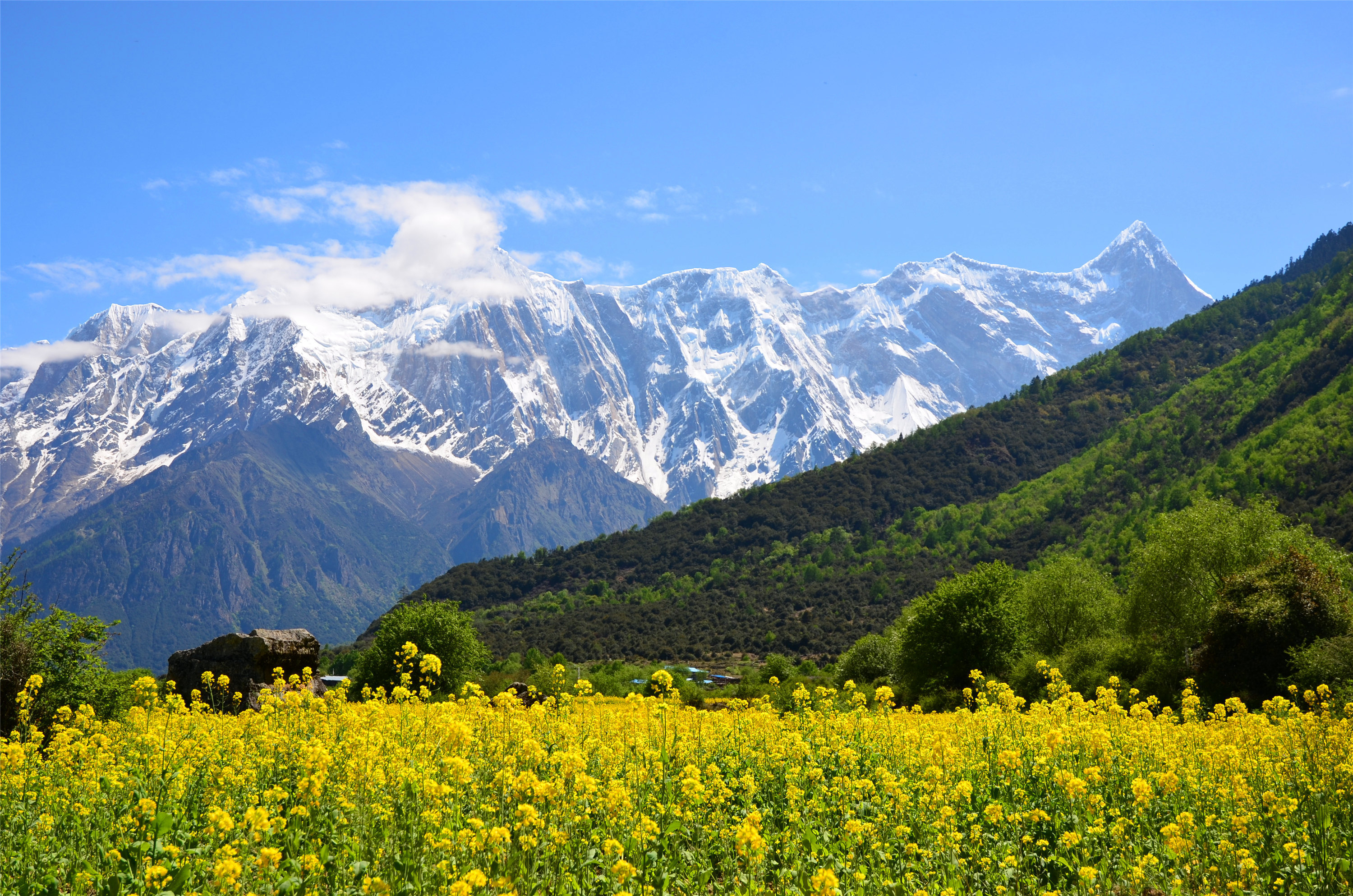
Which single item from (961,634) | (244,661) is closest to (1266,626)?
(961,634)

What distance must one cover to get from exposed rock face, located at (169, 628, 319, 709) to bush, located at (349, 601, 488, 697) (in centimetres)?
868

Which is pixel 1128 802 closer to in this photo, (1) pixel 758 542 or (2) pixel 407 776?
(2) pixel 407 776

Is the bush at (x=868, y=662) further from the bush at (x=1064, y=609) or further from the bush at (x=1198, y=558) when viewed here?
the bush at (x=1198, y=558)

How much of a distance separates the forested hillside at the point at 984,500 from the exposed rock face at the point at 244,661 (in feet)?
215

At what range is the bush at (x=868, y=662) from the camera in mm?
54594

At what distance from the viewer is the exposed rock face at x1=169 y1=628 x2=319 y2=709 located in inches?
1053

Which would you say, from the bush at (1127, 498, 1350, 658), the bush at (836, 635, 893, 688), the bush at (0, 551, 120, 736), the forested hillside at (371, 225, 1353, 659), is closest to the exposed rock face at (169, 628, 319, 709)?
the bush at (0, 551, 120, 736)

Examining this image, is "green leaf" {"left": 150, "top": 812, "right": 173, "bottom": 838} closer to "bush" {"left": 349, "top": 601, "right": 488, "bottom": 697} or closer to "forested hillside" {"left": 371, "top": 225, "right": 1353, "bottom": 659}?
"bush" {"left": 349, "top": 601, "right": 488, "bottom": 697}

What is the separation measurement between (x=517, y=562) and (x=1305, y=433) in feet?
359

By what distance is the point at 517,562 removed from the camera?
144250mm

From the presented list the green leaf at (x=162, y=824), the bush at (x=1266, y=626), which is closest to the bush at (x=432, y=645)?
the bush at (x=1266, y=626)

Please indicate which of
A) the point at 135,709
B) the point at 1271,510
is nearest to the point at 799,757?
the point at 135,709

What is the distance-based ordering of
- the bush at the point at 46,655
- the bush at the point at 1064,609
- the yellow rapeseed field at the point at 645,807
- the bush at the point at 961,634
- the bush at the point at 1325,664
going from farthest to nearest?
the bush at the point at 1064,609 < the bush at the point at 961,634 < the bush at the point at 1325,664 < the bush at the point at 46,655 < the yellow rapeseed field at the point at 645,807

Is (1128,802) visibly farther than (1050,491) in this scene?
No
